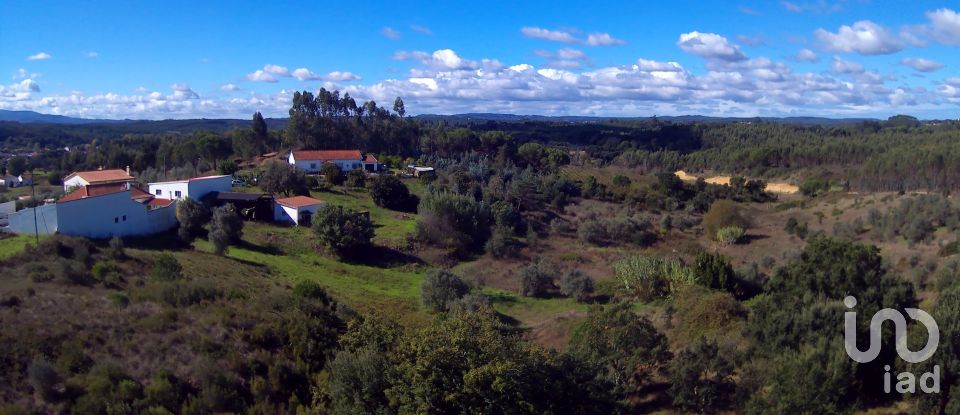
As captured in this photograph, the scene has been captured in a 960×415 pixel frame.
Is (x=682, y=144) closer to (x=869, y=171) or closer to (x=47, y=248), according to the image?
(x=869, y=171)

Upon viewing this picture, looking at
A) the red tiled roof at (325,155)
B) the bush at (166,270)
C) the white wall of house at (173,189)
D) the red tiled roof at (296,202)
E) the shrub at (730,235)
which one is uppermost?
the red tiled roof at (325,155)

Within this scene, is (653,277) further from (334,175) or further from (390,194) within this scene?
(334,175)

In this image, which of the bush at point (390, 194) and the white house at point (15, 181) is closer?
the bush at point (390, 194)

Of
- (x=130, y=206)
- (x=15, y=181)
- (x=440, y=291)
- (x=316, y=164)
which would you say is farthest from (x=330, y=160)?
(x=440, y=291)

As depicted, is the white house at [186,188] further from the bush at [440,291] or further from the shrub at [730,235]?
the shrub at [730,235]

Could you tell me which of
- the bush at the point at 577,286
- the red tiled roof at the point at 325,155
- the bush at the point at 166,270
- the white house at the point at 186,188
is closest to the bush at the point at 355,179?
the red tiled roof at the point at 325,155

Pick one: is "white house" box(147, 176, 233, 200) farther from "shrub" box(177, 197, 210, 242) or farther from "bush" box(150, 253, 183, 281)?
"bush" box(150, 253, 183, 281)

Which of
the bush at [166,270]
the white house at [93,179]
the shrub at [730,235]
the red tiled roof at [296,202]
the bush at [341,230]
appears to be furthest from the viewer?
the shrub at [730,235]

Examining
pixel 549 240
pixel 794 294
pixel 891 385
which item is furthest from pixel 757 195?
pixel 891 385
